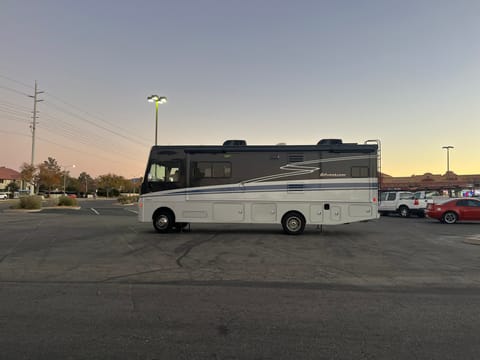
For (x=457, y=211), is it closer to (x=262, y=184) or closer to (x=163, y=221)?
(x=262, y=184)

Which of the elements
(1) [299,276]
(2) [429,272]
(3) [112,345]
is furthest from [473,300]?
(3) [112,345]

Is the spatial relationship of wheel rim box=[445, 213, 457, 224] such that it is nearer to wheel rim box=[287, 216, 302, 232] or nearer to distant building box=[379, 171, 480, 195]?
wheel rim box=[287, 216, 302, 232]

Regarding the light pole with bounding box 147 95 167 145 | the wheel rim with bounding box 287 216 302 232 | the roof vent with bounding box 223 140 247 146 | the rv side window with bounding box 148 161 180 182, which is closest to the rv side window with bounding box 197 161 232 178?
the roof vent with bounding box 223 140 247 146

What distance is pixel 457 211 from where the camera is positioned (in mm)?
19172

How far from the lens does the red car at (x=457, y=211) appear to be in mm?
19078

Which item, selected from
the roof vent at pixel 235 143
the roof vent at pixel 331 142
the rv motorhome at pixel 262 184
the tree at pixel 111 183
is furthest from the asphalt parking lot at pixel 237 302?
the tree at pixel 111 183

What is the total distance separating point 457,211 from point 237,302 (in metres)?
18.8

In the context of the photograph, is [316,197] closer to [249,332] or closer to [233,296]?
[233,296]

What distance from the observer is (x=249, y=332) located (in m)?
3.99

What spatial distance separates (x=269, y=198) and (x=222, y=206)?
6.24 feet

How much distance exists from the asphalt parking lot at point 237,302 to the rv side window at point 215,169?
13.5 feet

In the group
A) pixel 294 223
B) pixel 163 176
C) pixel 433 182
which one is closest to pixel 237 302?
pixel 294 223

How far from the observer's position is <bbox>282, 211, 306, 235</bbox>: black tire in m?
13.0

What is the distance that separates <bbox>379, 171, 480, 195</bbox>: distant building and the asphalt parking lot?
1568 inches
